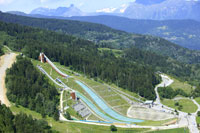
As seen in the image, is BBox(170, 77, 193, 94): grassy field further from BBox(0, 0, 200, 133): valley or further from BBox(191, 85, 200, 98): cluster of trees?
BBox(191, 85, 200, 98): cluster of trees

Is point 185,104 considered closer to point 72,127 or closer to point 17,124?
point 72,127

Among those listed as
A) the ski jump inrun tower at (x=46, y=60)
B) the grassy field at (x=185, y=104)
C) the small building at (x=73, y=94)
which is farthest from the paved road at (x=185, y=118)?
the ski jump inrun tower at (x=46, y=60)

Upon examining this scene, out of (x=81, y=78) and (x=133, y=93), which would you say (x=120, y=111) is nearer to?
(x=133, y=93)

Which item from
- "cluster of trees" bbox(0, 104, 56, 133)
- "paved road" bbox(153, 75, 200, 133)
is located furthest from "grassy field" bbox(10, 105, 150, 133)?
"paved road" bbox(153, 75, 200, 133)

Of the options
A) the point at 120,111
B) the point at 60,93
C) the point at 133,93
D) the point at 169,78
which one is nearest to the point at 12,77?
the point at 60,93

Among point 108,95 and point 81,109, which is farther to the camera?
point 108,95

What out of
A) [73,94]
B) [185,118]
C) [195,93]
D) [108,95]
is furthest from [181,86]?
[73,94]

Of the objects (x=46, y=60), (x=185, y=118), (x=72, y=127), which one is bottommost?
(x=185, y=118)
